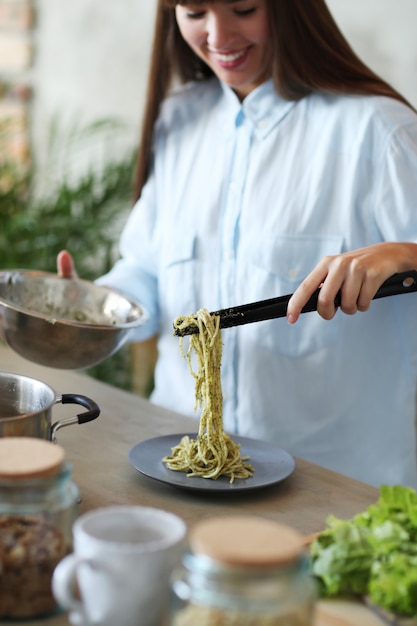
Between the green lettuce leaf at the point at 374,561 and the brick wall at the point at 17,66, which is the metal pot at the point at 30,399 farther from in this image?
the brick wall at the point at 17,66

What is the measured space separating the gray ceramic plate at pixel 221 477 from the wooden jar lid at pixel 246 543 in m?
0.52

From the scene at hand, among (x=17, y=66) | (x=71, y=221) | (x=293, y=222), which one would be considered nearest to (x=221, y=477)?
(x=293, y=222)

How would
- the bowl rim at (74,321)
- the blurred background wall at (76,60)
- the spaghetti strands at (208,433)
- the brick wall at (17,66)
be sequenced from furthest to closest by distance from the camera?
the brick wall at (17,66) < the blurred background wall at (76,60) < the bowl rim at (74,321) < the spaghetti strands at (208,433)

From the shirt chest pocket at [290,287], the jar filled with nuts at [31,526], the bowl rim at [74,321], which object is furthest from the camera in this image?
→ the shirt chest pocket at [290,287]

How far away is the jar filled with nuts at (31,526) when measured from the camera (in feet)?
3.23

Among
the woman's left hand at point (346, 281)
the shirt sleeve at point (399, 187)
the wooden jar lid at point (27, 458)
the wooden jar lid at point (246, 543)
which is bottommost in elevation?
the wooden jar lid at point (246, 543)

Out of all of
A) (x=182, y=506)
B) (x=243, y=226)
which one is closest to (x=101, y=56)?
(x=243, y=226)

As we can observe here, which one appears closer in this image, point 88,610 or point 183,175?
point 88,610

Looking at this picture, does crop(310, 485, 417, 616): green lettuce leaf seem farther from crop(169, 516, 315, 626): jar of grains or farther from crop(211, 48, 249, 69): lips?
crop(211, 48, 249, 69): lips

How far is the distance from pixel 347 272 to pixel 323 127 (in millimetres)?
628

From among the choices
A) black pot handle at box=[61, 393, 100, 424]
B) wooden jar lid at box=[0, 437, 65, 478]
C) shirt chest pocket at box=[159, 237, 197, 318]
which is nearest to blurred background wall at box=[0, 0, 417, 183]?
shirt chest pocket at box=[159, 237, 197, 318]

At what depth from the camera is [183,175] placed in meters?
2.32

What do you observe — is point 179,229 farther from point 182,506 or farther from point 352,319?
point 182,506

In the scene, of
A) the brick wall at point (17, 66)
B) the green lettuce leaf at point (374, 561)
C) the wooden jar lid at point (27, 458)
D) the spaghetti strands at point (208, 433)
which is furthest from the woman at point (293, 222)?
the brick wall at point (17, 66)
